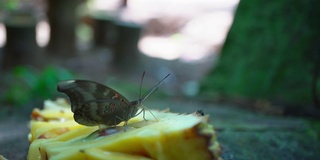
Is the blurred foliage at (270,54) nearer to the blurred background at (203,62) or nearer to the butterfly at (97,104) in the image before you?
Result: the blurred background at (203,62)

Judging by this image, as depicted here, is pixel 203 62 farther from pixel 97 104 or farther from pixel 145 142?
pixel 145 142

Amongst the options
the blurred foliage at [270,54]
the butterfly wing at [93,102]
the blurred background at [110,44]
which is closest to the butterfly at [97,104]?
the butterfly wing at [93,102]

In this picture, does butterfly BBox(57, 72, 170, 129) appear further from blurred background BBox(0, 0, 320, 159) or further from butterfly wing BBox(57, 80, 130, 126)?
blurred background BBox(0, 0, 320, 159)

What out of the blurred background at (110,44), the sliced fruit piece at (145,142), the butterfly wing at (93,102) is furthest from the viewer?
the blurred background at (110,44)

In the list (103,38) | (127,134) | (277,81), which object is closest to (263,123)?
(277,81)

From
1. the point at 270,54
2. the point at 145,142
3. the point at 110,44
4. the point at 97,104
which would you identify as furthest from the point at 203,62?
the point at 145,142

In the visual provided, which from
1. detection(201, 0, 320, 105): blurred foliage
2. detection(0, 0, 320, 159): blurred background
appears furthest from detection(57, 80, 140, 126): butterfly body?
detection(201, 0, 320, 105): blurred foliage

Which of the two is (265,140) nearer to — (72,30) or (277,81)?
(277,81)
